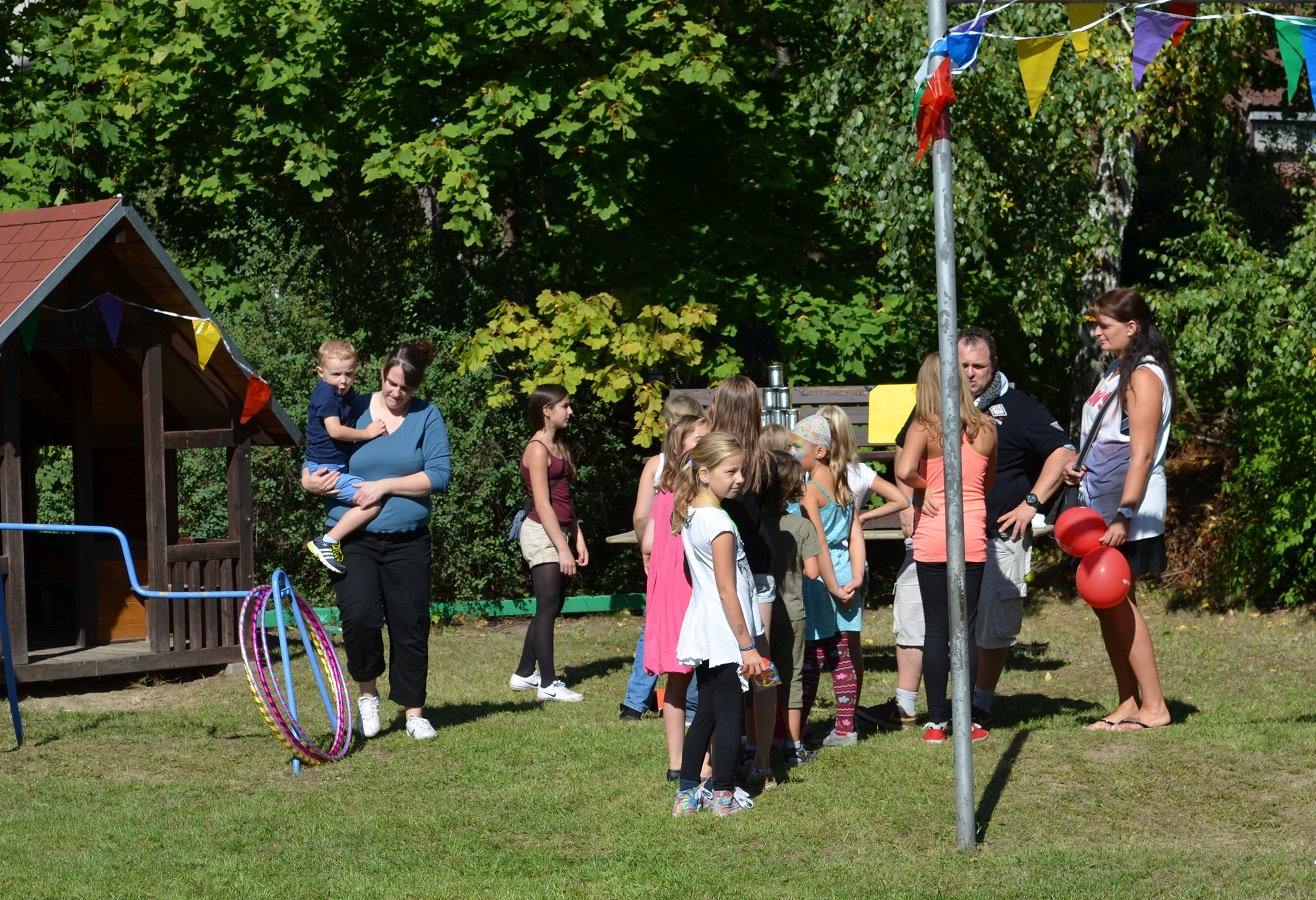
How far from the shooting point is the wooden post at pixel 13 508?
912 centimetres

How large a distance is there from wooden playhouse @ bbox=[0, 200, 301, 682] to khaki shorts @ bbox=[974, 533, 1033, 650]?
5177mm

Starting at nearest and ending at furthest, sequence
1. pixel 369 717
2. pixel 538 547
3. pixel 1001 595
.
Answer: pixel 1001 595 → pixel 369 717 → pixel 538 547

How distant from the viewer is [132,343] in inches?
380

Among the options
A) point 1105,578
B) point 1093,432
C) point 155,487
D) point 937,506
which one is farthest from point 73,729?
point 1093,432

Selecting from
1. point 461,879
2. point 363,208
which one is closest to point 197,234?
point 363,208

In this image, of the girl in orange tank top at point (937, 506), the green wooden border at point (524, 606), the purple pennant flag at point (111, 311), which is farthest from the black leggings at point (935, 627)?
the green wooden border at point (524, 606)

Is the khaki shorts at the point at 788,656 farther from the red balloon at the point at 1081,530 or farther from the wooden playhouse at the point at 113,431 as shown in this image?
the wooden playhouse at the point at 113,431

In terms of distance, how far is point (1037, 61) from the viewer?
5.62 meters

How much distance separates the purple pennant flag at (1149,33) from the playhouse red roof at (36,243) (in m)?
6.34

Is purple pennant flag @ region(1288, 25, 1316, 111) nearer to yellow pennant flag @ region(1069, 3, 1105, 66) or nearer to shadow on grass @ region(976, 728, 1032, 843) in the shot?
yellow pennant flag @ region(1069, 3, 1105, 66)

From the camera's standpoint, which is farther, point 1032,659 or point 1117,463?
point 1032,659

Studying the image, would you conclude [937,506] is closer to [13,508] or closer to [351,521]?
[351,521]

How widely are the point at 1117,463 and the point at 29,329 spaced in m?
6.34

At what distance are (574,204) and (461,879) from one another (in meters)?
10.5
